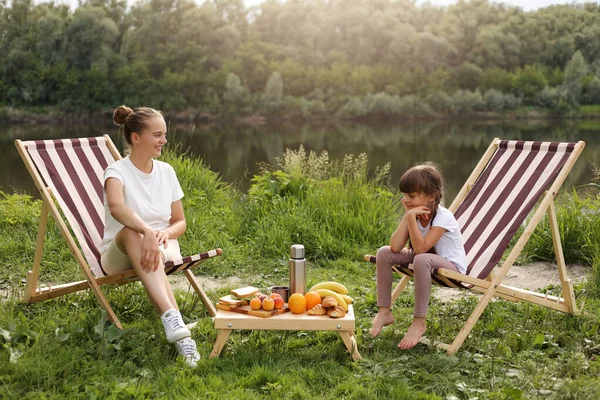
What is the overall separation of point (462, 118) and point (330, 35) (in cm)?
1372

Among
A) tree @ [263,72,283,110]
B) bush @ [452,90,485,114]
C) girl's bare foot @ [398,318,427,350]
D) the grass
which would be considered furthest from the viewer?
bush @ [452,90,485,114]

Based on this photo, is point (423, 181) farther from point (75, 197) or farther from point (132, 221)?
point (75, 197)

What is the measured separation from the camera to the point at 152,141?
3.19 m

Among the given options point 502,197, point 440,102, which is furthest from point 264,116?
point 502,197

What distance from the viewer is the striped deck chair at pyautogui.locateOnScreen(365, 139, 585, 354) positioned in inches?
124

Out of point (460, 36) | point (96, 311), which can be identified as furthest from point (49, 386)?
point (460, 36)

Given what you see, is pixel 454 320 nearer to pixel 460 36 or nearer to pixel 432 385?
pixel 432 385

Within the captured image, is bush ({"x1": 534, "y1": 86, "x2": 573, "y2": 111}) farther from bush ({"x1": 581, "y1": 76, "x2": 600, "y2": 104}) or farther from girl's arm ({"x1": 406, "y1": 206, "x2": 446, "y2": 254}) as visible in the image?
girl's arm ({"x1": 406, "y1": 206, "x2": 446, "y2": 254})

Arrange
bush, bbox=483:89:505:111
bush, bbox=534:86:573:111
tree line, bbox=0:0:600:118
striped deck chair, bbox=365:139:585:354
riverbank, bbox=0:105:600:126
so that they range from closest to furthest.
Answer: striped deck chair, bbox=365:139:585:354 → riverbank, bbox=0:105:600:126 → tree line, bbox=0:0:600:118 → bush, bbox=534:86:573:111 → bush, bbox=483:89:505:111

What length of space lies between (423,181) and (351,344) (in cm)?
82

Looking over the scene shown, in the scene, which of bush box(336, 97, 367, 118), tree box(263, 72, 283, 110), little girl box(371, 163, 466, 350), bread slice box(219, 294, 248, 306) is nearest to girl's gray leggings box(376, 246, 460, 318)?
little girl box(371, 163, 466, 350)

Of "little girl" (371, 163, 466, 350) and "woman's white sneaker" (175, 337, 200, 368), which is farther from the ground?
"little girl" (371, 163, 466, 350)

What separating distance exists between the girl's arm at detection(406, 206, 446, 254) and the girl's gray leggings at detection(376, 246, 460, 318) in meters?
0.06

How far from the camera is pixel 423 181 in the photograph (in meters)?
3.10
